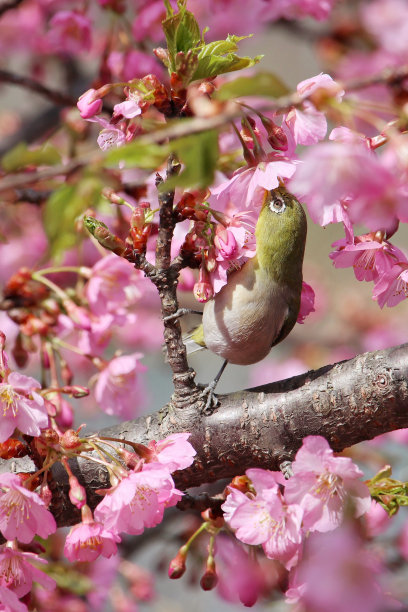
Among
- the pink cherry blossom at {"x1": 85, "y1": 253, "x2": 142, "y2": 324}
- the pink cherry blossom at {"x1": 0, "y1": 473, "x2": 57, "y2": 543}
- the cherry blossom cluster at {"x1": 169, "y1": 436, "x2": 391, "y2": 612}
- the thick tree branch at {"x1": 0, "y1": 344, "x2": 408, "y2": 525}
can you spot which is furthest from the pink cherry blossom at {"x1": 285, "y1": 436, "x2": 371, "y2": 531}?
the pink cherry blossom at {"x1": 85, "y1": 253, "x2": 142, "y2": 324}

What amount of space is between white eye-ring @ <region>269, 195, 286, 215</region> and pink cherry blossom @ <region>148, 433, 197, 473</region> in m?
0.56

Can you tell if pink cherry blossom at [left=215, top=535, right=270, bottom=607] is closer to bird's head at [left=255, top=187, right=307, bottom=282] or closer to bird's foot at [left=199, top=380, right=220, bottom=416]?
bird's foot at [left=199, top=380, right=220, bottom=416]

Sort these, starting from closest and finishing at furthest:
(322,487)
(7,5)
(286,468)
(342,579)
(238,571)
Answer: (342,579)
(322,487)
(286,468)
(238,571)
(7,5)

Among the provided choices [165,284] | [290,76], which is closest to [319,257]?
[290,76]

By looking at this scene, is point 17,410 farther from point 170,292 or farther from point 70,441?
point 170,292

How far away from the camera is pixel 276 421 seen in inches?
54.2

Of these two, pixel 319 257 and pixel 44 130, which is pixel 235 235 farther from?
pixel 319 257

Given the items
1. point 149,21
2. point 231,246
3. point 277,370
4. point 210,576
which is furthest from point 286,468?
point 277,370

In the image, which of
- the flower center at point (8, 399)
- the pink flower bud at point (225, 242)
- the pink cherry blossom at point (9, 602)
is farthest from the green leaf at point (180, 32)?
the pink cherry blossom at point (9, 602)

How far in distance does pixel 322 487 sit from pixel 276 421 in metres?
0.17

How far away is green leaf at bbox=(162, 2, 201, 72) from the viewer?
1.28m

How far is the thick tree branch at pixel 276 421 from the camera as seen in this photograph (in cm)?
129

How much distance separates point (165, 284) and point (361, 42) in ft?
11.4

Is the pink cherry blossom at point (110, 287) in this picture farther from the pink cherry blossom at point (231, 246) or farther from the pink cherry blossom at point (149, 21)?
the pink cherry blossom at point (149, 21)
